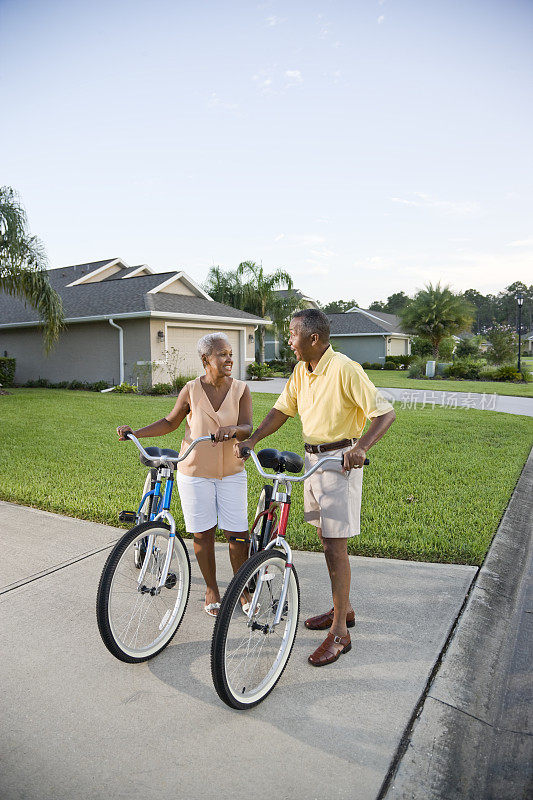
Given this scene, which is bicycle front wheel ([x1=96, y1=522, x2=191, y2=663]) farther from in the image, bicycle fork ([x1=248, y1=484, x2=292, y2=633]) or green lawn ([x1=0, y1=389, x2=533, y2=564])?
green lawn ([x1=0, y1=389, x2=533, y2=564])

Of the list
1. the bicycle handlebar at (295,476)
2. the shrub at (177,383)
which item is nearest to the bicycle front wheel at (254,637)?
the bicycle handlebar at (295,476)

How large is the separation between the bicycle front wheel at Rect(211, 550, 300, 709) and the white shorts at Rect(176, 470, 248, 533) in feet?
1.63

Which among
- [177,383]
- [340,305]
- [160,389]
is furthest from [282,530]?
[340,305]

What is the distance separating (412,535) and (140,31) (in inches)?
430

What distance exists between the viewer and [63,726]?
2.40m

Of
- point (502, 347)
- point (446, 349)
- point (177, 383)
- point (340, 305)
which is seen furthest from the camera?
point (340, 305)

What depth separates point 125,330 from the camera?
69.5 feet

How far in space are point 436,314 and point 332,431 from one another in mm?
39306

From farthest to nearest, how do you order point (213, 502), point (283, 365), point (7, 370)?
point (283, 365) → point (7, 370) → point (213, 502)

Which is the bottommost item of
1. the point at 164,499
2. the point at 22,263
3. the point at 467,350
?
the point at 164,499

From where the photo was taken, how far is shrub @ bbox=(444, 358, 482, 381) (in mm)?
29594

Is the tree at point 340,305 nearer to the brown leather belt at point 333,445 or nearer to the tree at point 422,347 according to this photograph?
the tree at point 422,347

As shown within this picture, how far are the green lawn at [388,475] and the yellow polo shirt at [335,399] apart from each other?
2.06 meters

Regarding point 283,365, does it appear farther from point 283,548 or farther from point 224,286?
point 283,548
